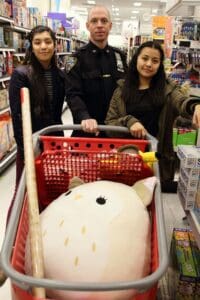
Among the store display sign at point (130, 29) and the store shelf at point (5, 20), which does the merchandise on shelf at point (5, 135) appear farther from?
the store display sign at point (130, 29)

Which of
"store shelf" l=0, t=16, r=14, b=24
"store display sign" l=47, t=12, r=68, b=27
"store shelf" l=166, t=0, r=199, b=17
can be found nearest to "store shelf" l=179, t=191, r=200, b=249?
"store shelf" l=166, t=0, r=199, b=17

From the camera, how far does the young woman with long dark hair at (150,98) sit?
1.70 metres

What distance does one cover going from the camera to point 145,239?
3.50 ft

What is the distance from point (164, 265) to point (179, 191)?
0.86 m

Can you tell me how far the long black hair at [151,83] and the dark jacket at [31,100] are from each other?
52 centimetres

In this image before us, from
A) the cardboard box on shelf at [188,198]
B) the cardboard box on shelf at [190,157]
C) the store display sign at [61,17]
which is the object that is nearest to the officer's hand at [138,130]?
the cardboard box on shelf at [190,157]

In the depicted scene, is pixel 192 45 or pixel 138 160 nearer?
pixel 138 160

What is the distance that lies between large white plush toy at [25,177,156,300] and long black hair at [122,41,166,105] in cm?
68

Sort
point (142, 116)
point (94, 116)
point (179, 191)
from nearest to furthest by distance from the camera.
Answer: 1. point (179, 191)
2. point (142, 116)
3. point (94, 116)

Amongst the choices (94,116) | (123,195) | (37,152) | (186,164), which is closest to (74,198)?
(123,195)

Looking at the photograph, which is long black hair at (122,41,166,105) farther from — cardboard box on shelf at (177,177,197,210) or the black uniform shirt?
cardboard box on shelf at (177,177,197,210)

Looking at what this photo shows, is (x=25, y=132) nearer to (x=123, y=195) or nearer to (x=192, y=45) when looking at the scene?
(x=123, y=195)

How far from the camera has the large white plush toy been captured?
3.06ft

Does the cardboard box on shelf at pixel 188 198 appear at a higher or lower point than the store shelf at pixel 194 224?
higher
